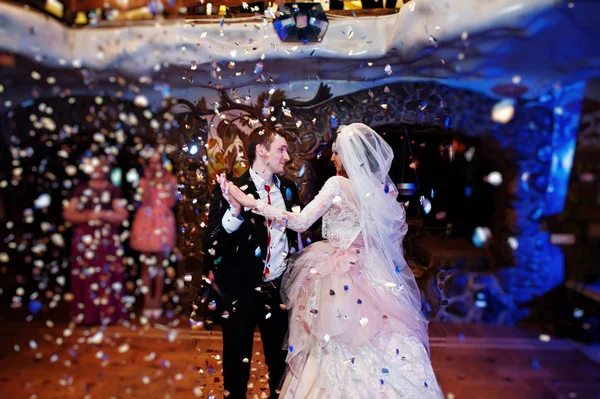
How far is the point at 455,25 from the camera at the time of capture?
7.15 ft

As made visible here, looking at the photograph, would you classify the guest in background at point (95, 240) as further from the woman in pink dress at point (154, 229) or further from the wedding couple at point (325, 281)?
the wedding couple at point (325, 281)

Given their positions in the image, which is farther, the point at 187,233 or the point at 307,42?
the point at 187,233

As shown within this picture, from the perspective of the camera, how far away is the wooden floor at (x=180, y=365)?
2164mm

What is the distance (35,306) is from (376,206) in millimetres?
1637

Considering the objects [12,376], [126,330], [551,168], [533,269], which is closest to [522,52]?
[551,168]

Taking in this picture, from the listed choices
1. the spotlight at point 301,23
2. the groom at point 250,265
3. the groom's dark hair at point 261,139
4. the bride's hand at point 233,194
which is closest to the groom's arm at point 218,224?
the groom at point 250,265

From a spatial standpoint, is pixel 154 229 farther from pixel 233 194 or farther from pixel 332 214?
pixel 332 214

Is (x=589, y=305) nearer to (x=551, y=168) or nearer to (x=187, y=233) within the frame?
(x=551, y=168)

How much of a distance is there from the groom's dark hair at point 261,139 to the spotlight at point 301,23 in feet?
2.31

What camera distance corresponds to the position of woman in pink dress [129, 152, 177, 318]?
1.85 metres

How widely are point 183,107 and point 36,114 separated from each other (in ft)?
3.28

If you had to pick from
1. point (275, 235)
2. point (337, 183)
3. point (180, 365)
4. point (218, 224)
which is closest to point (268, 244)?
point (275, 235)

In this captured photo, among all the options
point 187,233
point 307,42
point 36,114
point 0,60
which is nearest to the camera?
point 0,60

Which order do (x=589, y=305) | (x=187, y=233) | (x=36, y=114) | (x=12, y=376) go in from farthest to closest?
(x=187, y=233) → (x=12, y=376) → (x=589, y=305) → (x=36, y=114)
